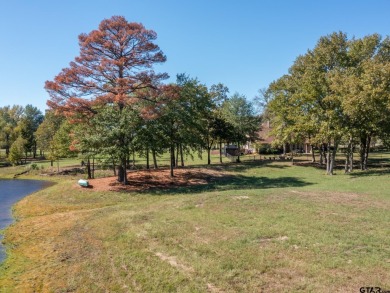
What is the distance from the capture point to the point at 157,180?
30.5 m

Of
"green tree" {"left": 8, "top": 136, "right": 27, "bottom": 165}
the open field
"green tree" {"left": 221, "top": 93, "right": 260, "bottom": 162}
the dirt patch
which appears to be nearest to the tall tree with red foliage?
the dirt patch

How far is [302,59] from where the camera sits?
39.7m

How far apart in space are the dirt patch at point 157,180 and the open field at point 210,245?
5.95m

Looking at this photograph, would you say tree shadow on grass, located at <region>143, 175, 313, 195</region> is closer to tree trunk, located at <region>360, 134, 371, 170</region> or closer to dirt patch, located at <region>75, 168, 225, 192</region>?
dirt patch, located at <region>75, 168, 225, 192</region>

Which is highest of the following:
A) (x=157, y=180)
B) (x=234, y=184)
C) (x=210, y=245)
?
(x=157, y=180)

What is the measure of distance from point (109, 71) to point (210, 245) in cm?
2048

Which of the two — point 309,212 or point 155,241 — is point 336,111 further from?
point 155,241

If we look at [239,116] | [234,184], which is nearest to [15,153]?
[239,116]

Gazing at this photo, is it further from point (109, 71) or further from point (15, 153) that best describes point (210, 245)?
point (15, 153)

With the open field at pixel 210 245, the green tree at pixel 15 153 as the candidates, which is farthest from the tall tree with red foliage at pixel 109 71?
the green tree at pixel 15 153

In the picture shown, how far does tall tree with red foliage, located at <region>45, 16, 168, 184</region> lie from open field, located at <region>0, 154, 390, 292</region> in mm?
9951

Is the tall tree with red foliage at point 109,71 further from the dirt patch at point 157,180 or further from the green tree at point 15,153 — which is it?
the green tree at point 15,153

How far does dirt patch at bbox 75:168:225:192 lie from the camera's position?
1070 inches

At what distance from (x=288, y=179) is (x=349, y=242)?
21519mm
